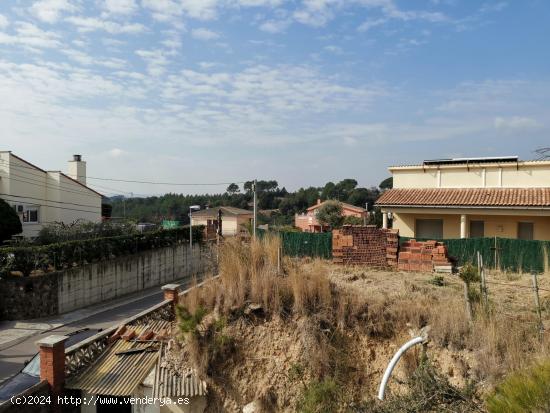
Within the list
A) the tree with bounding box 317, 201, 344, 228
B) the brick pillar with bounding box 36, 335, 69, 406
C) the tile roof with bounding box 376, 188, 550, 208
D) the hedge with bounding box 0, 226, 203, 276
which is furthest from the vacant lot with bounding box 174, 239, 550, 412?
the tree with bounding box 317, 201, 344, 228

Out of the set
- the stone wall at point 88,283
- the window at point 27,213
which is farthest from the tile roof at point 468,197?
the window at point 27,213

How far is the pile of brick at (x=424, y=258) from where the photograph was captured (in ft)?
46.8

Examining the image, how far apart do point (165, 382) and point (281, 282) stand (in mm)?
3296

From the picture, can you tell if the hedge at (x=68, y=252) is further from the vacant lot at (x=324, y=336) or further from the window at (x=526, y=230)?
the window at (x=526, y=230)

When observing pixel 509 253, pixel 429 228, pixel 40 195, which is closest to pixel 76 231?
pixel 40 195

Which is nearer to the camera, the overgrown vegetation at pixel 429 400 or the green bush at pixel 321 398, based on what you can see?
the overgrown vegetation at pixel 429 400

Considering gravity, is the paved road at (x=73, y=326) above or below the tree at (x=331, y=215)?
below

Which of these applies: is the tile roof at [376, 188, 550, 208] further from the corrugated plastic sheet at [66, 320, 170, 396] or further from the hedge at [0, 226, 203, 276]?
the corrugated plastic sheet at [66, 320, 170, 396]

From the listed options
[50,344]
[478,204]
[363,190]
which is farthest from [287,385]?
[363,190]

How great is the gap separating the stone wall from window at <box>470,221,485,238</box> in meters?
11.6

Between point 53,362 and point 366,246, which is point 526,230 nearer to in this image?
point 366,246

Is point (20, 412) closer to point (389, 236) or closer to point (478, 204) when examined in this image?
point (389, 236)

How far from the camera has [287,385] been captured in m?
9.12

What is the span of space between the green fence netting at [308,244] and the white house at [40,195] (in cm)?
1751
